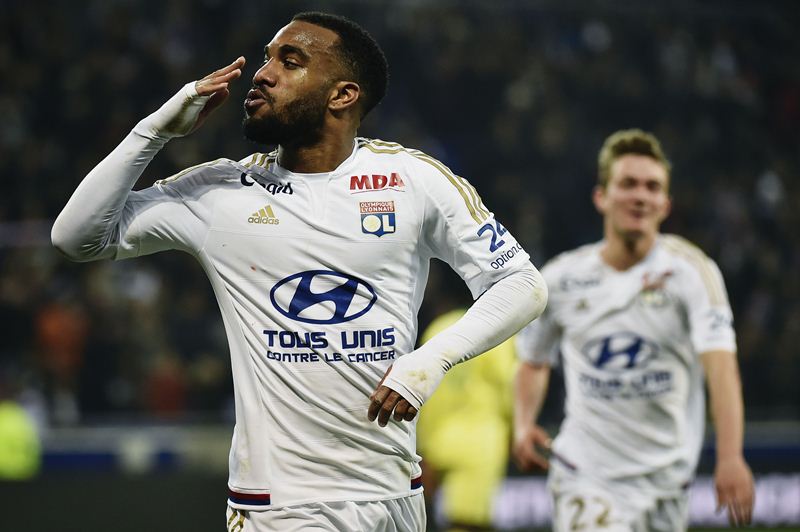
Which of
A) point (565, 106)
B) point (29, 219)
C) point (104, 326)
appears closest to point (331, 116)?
point (104, 326)

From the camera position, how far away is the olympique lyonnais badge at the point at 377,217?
354 centimetres

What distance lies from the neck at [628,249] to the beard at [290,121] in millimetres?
2220

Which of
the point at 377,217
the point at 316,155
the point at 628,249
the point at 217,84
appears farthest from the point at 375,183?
the point at 628,249

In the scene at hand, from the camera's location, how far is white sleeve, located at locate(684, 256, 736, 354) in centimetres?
493

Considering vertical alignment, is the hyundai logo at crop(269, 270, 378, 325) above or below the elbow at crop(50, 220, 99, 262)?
below

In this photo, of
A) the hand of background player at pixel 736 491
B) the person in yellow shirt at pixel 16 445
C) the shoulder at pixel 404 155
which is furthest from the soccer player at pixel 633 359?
the person in yellow shirt at pixel 16 445

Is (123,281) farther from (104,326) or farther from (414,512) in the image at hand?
(414,512)

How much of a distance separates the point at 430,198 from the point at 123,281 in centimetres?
869

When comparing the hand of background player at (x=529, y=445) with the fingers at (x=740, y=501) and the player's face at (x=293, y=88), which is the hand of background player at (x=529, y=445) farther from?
the player's face at (x=293, y=88)

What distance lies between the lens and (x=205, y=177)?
3639 mm

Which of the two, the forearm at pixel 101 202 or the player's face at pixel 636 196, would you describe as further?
the player's face at pixel 636 196

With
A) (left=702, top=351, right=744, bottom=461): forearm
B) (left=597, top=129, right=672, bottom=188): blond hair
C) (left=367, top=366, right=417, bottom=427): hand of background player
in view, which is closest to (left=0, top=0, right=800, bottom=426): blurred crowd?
(left=597, top=129, right=672, bottom=188): blond hair

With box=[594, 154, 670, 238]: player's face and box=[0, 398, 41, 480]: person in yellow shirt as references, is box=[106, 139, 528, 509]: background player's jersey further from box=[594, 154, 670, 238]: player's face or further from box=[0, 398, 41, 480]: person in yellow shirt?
box=[0, 398, 41, 480]: person in yellow shirt

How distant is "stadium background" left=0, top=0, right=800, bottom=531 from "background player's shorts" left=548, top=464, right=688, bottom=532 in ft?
12.2
